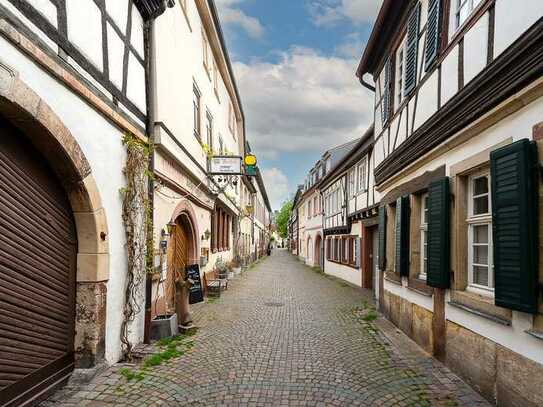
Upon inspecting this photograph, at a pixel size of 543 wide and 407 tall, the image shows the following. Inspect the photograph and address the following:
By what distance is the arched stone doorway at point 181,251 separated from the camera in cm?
715

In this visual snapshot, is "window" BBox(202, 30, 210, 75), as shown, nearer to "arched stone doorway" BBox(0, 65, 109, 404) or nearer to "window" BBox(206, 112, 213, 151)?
"window" BBox(206, 112, 213, 151)

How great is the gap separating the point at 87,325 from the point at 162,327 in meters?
2.00

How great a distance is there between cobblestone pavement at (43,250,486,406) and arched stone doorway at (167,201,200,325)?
653 millimetres

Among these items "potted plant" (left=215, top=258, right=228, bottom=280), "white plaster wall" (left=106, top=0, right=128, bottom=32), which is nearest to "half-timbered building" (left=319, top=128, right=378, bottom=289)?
"potted plant" (left=215, top=258, right=228, bottom=280)

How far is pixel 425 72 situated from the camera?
629cm

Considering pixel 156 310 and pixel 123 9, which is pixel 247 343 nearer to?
pixel 156 310

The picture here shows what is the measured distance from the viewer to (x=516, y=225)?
142 inches

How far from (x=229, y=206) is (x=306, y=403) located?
13.5 meters

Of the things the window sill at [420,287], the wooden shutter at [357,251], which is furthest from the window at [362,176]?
the window sill at [420,287]

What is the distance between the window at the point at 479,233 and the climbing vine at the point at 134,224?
4.62 metres

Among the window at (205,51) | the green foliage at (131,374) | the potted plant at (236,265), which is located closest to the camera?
the green foliage at (131,374)

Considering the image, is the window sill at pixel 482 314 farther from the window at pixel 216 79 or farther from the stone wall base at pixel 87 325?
the window at pixel 216 79

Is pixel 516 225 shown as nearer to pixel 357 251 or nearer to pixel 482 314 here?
pixel 482 314

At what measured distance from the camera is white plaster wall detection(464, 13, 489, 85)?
174 inches
